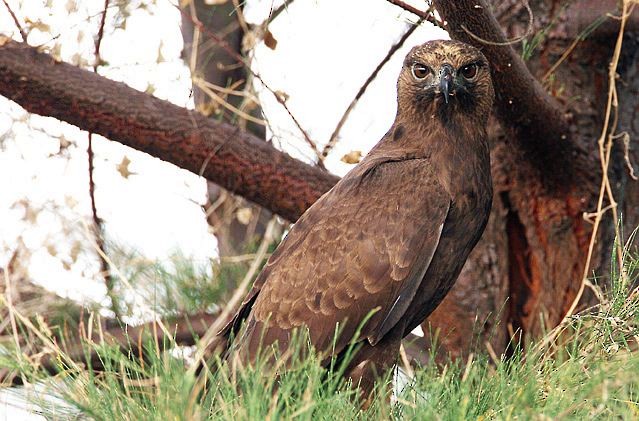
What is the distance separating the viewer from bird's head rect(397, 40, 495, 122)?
11.9 ft

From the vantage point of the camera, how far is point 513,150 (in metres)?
4.33

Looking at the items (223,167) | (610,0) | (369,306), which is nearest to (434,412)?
(369,306)

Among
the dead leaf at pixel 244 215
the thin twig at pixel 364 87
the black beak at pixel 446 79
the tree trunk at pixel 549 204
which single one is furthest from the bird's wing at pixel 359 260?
the dead leaf at pixel 244 215

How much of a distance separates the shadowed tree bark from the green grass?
1.26 m

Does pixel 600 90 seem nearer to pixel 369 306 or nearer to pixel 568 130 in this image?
pixel 568 130

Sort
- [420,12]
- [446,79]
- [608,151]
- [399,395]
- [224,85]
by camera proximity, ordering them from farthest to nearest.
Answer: [224,85] < [608,151] < [420,12] < [446,79] < [399,395]

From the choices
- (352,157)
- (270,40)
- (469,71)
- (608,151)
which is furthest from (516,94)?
(270,40)

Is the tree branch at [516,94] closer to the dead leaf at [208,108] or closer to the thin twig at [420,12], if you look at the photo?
the thin twig at [420,12]

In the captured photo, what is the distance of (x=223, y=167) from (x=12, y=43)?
87 centimetres

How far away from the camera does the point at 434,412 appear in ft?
7.61

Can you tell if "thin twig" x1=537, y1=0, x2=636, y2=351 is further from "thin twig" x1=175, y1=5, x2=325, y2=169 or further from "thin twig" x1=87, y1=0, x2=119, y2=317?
"thin twig" x1=87, y1=0, x2=119, y2=317

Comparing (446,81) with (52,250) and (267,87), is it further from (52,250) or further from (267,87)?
(52,250)

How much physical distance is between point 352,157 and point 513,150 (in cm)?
67

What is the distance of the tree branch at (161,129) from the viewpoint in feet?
12.5
